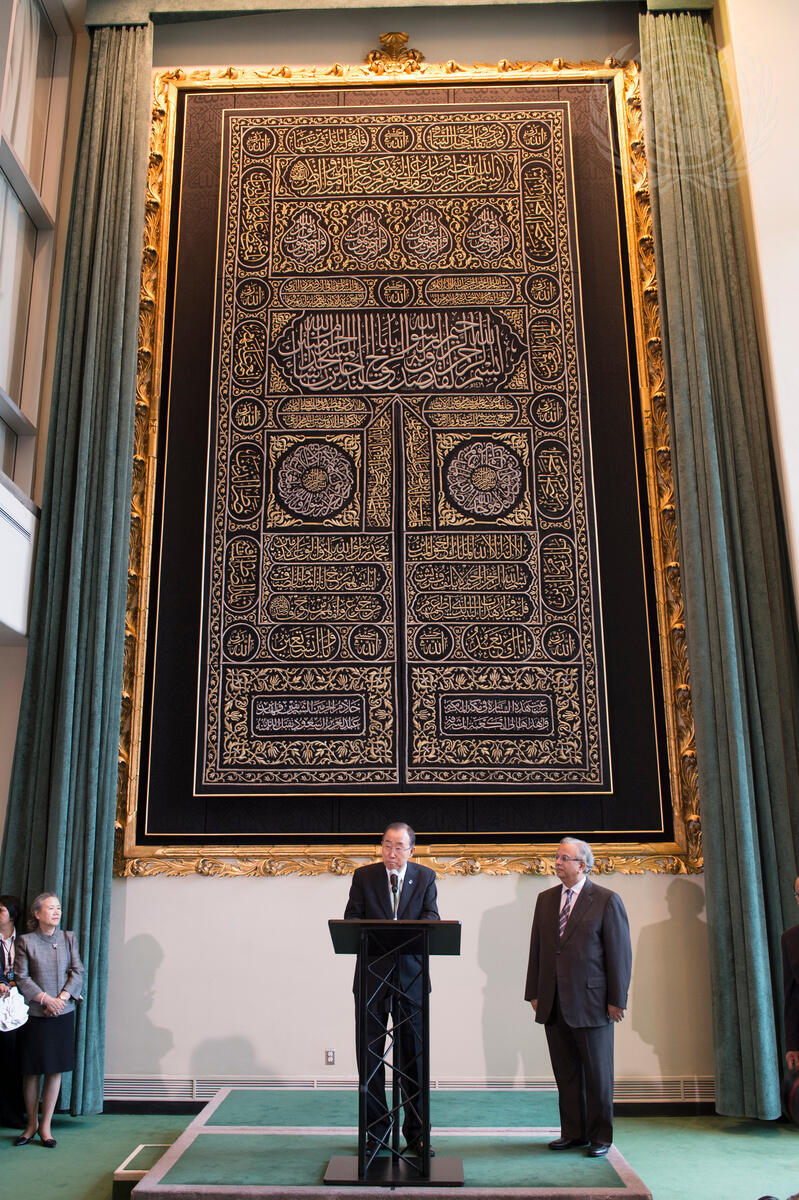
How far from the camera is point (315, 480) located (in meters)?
5.79

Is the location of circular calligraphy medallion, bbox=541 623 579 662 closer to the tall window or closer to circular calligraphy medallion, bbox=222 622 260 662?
circular calligraphy medallion, bbox=222 622 260 662

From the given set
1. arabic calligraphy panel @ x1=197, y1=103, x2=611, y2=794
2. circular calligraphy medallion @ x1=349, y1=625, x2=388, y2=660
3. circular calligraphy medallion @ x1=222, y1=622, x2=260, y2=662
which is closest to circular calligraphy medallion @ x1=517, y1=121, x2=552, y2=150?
arabic calligraphy panel @ x1=197, y1=103, x2=611, y2=794

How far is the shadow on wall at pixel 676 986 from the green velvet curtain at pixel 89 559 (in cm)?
254

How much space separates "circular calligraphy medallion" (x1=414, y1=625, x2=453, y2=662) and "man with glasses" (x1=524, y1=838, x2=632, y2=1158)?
67.7 inches

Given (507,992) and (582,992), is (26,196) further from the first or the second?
(582,992)

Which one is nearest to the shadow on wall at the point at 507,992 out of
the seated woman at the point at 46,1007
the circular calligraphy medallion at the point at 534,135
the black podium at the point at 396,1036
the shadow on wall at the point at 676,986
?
the shadow on wall at the point at 676,986

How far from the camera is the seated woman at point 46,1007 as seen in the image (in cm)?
445

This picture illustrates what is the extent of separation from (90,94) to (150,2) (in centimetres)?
72

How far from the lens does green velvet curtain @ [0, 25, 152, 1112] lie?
505 centimetres

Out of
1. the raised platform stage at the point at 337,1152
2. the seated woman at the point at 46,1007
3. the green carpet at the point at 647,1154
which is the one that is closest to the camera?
the raised platform stage at the point at 337,1152

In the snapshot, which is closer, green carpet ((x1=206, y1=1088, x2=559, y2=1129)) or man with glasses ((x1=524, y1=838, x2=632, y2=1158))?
man with glasses ((x1=524, y1=838, x2=632, y2=1158))

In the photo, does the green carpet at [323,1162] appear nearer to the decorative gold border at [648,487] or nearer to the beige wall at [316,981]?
the beige wall at [316,981]

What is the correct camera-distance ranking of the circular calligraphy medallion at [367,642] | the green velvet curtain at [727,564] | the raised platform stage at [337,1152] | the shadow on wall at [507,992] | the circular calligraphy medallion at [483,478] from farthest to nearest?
the circular calligraphy medallion at [483,478] < the circular calligraphy medallion at [367,642] < the shadow on wall at [507,992] < the green velvet curtain at [727,564] < the raised platform stage at [337,1152]

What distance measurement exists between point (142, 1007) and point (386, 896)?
6.42 ft
